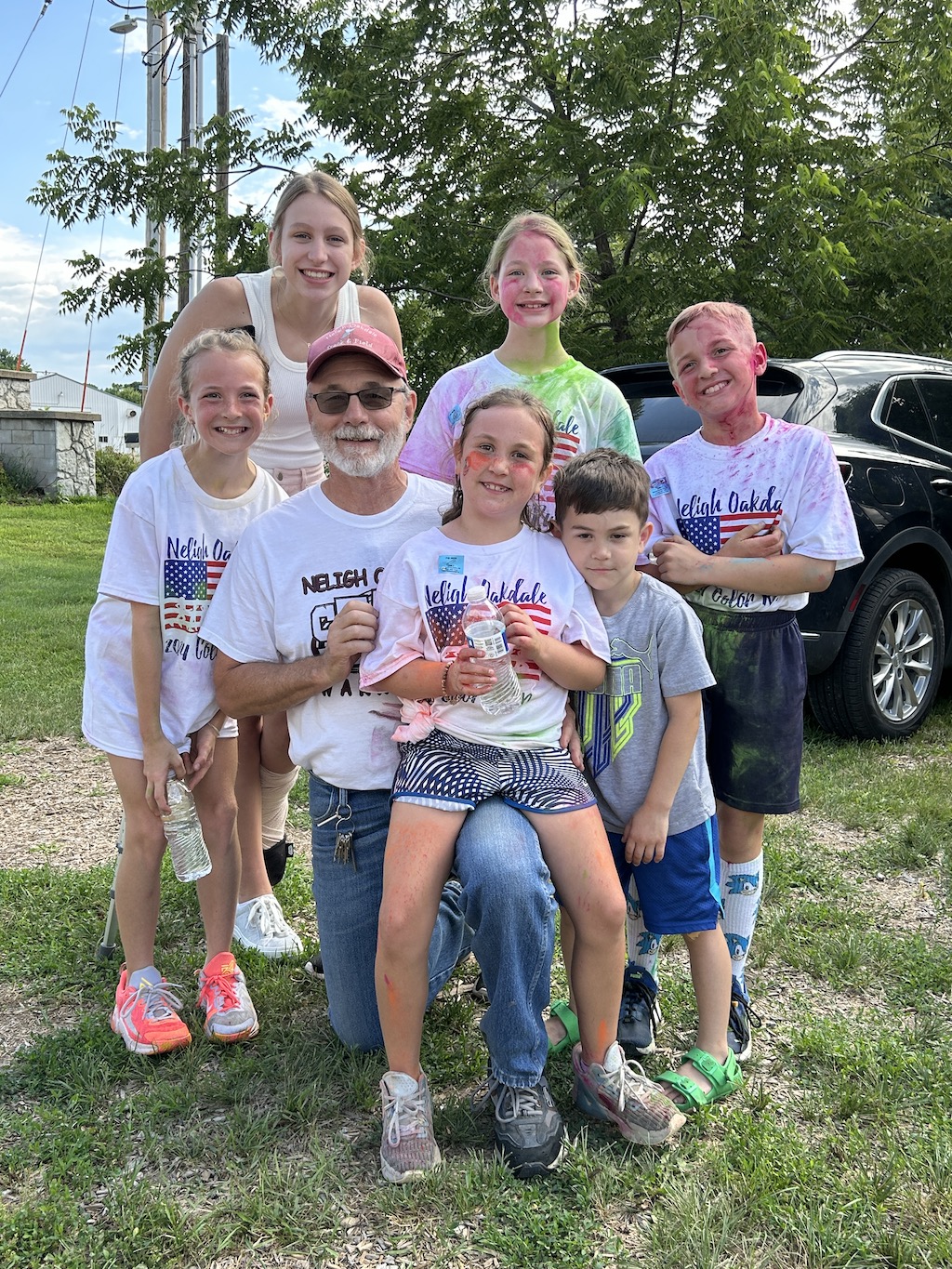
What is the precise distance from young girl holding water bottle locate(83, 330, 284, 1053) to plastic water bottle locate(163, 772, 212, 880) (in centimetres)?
3

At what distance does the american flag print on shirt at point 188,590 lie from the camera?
9.20ft

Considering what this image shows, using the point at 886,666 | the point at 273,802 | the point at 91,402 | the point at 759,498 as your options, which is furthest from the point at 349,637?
the point at 91,402

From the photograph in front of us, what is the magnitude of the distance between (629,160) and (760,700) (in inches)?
230

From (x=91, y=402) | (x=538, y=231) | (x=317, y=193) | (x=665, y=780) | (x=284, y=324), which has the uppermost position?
(x=91, y=402)

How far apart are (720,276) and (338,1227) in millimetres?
6894

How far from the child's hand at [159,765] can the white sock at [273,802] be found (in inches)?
22.0

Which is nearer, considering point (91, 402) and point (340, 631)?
point (340, 631)

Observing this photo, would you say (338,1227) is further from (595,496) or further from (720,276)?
(720,276)

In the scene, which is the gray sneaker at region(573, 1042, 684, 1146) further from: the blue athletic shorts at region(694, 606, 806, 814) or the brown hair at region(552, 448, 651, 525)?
the brown hair at region(552, 448, 651, 525)

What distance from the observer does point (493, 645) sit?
89.4 inches

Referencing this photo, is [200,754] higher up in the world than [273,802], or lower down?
higher up

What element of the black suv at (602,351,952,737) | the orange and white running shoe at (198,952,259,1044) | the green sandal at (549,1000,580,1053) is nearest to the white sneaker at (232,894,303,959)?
the orange and white running shoe at (198,952,259,1044)

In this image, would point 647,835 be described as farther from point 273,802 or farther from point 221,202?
point 221,202

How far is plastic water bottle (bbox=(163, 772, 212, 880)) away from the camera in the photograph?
111 inches
